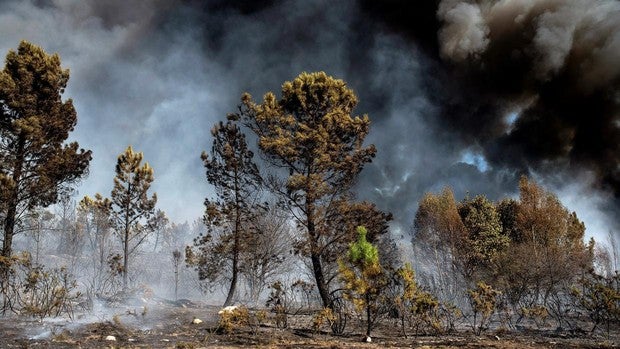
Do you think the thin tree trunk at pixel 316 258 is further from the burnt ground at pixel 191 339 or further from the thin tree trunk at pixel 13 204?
the thin tree trunk at pixel 13 204

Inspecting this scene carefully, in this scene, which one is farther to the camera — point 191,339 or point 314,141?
point 314,141

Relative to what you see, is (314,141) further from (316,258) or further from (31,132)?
(31,132)

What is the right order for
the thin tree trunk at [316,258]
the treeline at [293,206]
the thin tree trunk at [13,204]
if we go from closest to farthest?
1. the treeline at [293,206]
2. the thin tree trunk at [316,258]
3. the thin tree trunk at [13,204]

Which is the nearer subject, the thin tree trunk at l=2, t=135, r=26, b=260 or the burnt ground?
the burnt ground

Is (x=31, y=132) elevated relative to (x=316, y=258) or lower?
elevated

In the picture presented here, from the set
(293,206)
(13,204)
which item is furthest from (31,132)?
(293,206)

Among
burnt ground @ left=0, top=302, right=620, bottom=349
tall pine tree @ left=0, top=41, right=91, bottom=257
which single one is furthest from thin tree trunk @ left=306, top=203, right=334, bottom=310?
tall pine tree @ left=0, top=41, right=91, bottom=257

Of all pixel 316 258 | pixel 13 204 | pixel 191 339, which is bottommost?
pixel 191 339

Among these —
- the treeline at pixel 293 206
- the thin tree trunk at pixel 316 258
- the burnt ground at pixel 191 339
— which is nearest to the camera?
the burnt ground at pixel 191 339

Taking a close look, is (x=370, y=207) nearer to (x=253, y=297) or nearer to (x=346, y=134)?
(x=346, y=134)

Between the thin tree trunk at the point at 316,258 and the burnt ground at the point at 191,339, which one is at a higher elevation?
the thin tree trunk at the point at 316,258

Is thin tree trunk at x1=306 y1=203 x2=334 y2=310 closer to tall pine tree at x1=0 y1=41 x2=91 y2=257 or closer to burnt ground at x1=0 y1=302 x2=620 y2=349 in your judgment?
burnt ground at x1=0 y1=302 x2=620 y2=349

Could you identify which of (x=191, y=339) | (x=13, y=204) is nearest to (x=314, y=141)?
(x=191, y=339)

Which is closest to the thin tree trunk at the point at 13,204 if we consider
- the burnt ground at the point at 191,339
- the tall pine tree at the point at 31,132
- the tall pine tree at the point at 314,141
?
the tall pine tree at the point at 31,132
